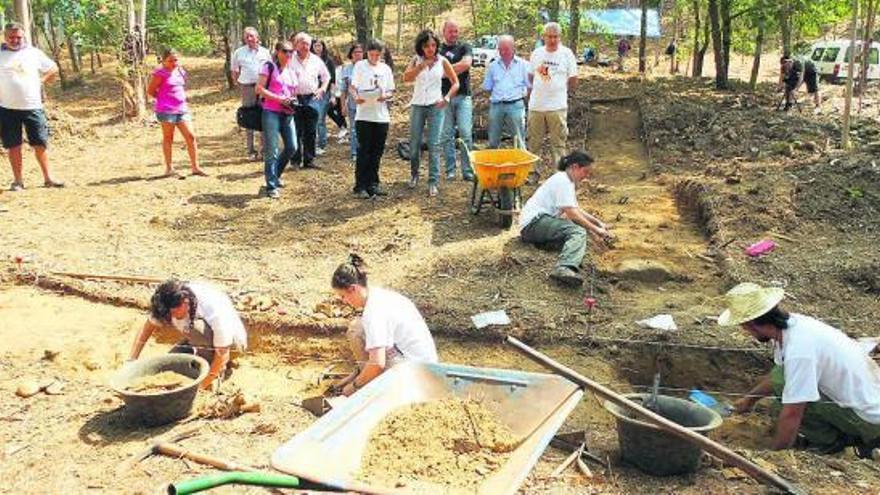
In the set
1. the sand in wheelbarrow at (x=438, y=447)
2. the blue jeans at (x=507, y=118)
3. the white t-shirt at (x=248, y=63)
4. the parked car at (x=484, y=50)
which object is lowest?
the sand in wheelbarrow at (x=438, y=447)

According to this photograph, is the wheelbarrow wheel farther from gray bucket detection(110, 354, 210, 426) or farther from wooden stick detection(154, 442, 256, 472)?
wooden stick detection(154, 442, 256, 472)

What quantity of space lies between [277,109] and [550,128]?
3.20 m

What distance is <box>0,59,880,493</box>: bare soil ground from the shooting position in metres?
4.23

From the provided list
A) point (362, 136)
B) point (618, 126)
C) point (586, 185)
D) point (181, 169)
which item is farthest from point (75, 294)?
point (618, 126)

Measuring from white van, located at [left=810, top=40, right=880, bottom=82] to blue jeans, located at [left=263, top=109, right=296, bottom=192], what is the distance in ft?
64.5

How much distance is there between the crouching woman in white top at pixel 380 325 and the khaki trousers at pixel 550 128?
491cm

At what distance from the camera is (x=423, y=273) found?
677 centimetres

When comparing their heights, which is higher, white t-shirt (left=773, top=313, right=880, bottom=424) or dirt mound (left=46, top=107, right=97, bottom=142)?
dirt mound (left=46, top=107, right=97, bottom=142)

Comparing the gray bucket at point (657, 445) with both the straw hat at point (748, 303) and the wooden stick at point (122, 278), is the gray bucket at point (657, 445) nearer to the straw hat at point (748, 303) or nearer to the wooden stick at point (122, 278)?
the straw hat at point (748, 303)

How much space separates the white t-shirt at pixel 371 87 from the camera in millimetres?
8383

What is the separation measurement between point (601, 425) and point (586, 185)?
220 inches

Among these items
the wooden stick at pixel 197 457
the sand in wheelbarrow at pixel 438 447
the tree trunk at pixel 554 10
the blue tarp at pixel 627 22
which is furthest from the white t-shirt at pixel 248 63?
the blue tarp at pixel 627 22

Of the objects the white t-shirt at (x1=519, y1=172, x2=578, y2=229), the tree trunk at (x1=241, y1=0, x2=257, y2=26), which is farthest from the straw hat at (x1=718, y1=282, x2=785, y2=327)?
the tree trunk at (x1=241, y1=0, x2=257, y2=26)

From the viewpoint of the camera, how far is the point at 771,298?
403cm
